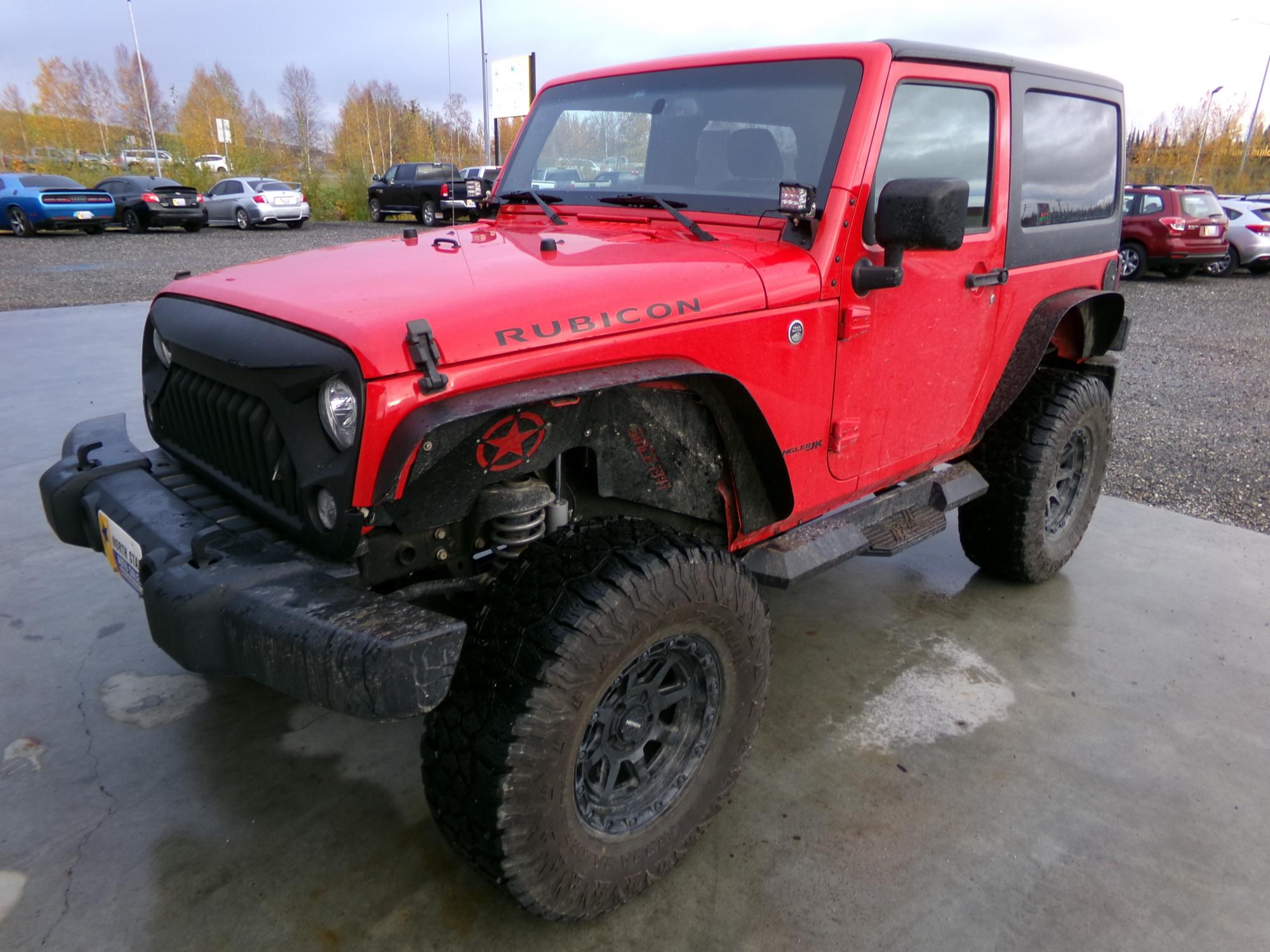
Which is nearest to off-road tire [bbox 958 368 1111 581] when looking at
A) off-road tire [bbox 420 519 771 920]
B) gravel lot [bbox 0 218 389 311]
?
off-road tire [bbox 420 519 771 920]

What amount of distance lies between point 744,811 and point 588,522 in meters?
1.00

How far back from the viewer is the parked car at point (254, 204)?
21953mm

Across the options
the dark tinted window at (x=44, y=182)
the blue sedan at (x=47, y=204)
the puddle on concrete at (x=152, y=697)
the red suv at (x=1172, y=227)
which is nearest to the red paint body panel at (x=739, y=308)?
the puddle on concrete at (x=152, y=697)

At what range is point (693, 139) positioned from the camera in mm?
2826

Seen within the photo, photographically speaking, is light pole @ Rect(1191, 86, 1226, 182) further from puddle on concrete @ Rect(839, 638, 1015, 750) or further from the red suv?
puddle on concrete @ Rect(839, 638, 1015, 750)

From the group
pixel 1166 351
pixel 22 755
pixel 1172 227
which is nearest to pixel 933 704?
pixel 22 755

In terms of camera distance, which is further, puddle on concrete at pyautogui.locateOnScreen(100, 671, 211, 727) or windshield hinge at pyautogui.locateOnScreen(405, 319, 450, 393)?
puddle on concrete at pyautogui.locateOnScreen(100, 671, 211, 727)

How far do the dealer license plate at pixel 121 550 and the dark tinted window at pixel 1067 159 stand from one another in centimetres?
301

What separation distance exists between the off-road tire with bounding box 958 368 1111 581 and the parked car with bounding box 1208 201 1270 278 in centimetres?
1457

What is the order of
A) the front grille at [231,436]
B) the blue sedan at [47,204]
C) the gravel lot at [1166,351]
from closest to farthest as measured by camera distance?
1. the front grille at [231,436]
2. the gravel lot at [1166,351]
3. the blue sedan at [47,204]

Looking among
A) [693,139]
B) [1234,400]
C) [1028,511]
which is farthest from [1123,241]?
[693,139]

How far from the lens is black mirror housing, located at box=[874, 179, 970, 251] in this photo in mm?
2195

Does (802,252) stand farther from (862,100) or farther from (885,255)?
(862,100)

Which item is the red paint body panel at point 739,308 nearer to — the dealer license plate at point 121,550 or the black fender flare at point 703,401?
the black fender flare at point 703,401
